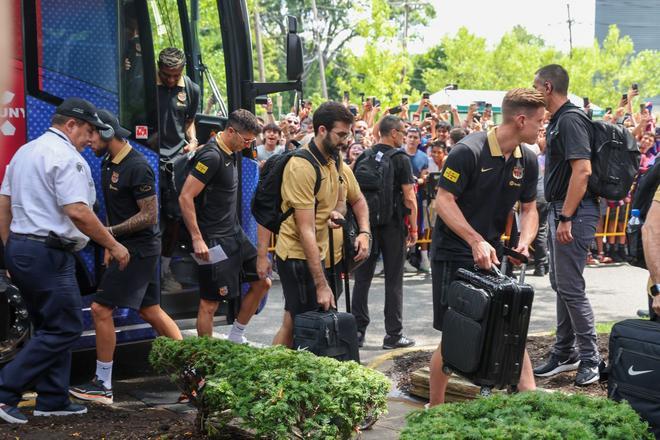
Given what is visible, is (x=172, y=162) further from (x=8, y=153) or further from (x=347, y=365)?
(x=347, y=365)

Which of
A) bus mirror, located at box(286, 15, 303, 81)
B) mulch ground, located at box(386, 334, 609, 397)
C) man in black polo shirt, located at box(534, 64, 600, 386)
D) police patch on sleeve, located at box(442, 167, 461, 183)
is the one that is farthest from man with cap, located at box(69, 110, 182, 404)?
man in black polo shirt, located at box(534, 64, 600, 386)

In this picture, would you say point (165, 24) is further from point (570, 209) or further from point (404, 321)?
point (404, 321)

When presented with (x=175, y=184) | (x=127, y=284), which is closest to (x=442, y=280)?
(x=127, y=284)

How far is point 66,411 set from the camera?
5.93m

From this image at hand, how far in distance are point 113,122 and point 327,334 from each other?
218cm

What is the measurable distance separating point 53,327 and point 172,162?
229 centimetres

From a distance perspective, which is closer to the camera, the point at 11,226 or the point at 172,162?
the point at 11,226

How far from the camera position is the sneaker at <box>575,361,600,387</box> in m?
6.66

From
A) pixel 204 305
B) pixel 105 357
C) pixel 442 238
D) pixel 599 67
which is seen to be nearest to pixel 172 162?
pixel 204 305

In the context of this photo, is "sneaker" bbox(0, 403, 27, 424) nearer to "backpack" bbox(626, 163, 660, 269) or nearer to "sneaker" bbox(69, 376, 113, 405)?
"sneaker" bbox(69, 376, 113, 405)

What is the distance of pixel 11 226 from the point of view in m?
5.82

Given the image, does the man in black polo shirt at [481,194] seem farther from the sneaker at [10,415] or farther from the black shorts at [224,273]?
the sneaker at [10,415]

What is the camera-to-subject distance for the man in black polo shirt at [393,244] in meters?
8.53

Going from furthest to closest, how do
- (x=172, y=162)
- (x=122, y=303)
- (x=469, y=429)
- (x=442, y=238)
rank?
(x=172, y=162)
(x=122, y=303)
(x=442, y=238)
(x=469, y=429)
